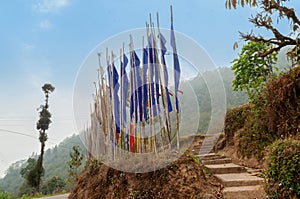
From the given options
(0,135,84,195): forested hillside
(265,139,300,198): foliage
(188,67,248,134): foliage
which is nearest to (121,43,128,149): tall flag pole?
(188,67,248,134): foliage

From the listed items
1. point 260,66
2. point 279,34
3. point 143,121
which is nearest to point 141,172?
point 143,121

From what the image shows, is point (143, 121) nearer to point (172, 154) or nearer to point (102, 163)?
point (172, 154)

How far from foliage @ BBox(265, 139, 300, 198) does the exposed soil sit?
64cm

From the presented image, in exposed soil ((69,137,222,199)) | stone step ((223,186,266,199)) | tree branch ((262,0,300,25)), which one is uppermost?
tree branch ((262,0,300,25))

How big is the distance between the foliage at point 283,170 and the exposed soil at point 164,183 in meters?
0.64

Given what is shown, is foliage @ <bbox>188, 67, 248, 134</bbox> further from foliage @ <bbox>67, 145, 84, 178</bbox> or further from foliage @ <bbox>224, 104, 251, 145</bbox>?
foliage @ <bbox>67, 145, 84, 178</bbox>

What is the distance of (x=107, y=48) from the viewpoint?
4602mm

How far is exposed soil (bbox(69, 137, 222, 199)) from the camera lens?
298 centimetres

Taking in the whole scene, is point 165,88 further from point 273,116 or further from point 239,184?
point 273,116

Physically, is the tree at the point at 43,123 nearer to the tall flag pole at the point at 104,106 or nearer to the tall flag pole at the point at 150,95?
the tall flag pole at the point at 104,106

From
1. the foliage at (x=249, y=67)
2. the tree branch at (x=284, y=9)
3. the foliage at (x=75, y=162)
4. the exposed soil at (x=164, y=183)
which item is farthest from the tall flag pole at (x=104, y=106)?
the foliage at (x=75, y=162)

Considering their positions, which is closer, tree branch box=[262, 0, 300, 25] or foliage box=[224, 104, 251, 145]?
tree branch box=[262, 0, 300, 25]

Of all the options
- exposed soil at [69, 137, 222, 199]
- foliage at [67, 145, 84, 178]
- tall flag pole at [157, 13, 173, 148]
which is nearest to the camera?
exposed soil at [69, 137, 222, 199]

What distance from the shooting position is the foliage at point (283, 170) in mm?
2436
